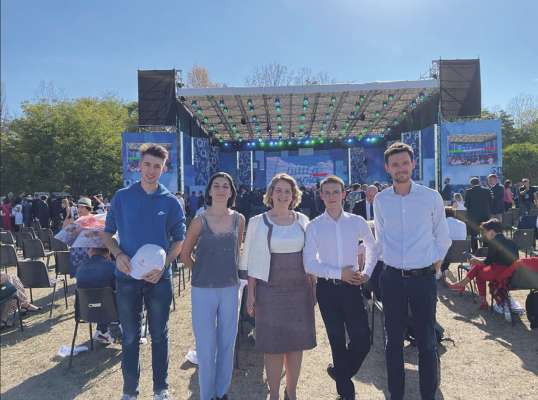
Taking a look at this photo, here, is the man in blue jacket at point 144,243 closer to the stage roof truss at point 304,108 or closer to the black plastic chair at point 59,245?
the black plastic chair at point 59,245

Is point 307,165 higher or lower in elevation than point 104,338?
higher

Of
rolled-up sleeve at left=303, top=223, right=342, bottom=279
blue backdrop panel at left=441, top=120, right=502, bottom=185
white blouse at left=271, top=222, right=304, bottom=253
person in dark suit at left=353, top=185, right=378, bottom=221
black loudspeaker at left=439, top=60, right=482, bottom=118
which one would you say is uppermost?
black loudspeaker at left=439, top=60, right=482, bottom=118

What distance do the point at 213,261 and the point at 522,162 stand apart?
27.3 metres

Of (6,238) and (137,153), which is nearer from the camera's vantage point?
(6,238)

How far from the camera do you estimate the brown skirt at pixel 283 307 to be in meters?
2.52

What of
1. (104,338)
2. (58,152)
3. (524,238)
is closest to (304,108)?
(524,238)

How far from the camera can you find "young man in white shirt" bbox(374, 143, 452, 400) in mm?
2480

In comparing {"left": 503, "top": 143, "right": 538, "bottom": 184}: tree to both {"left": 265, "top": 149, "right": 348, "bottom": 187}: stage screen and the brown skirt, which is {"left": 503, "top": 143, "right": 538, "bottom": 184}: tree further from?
the brown skirt

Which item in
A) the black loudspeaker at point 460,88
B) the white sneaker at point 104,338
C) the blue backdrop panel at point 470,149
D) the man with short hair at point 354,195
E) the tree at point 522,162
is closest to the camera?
the white sneaker at point 104,338

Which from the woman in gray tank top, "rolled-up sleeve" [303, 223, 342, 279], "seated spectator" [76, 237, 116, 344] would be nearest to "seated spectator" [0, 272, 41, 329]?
"seated spectator" [76, 237, 116, 344]

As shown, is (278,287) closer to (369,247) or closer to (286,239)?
(286,239)

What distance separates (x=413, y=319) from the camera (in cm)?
254

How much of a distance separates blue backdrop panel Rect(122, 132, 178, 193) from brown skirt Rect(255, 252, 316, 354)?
12301 mm

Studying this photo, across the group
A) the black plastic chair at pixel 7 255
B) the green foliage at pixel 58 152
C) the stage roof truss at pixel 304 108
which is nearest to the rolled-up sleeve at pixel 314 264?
the black plastic chair at pixel 7 255
